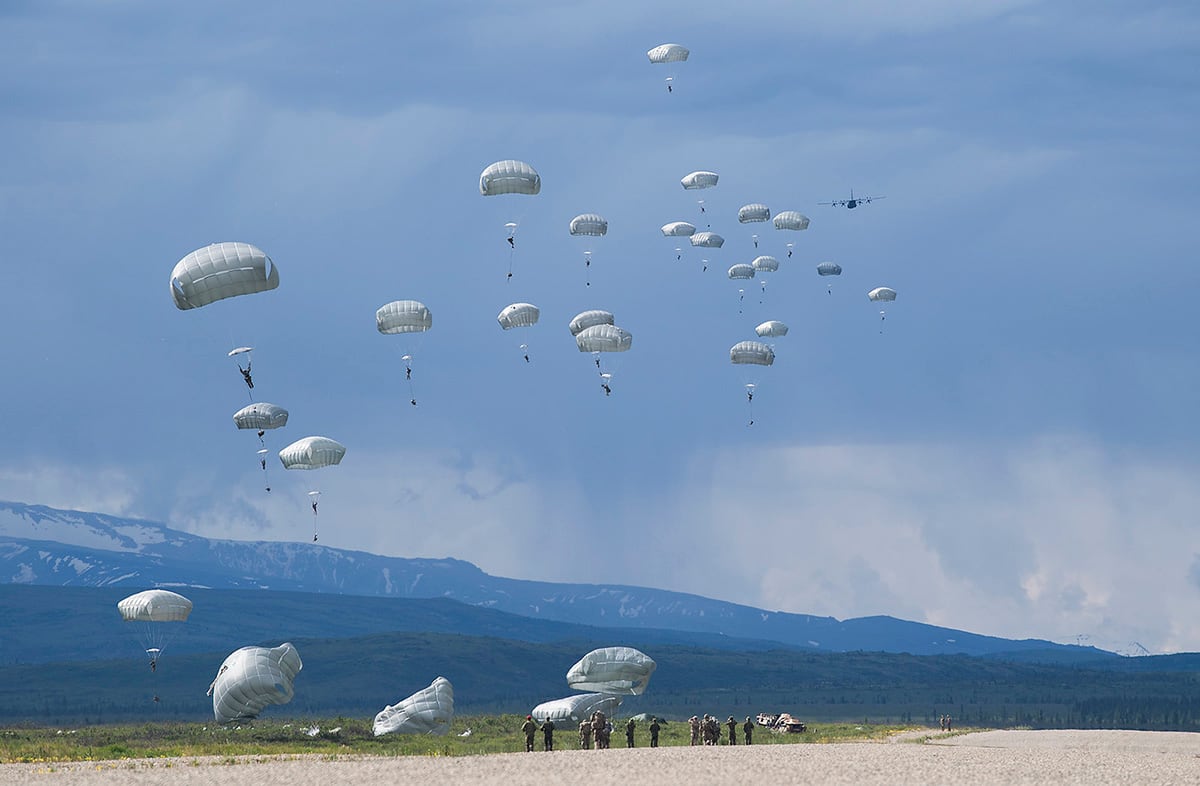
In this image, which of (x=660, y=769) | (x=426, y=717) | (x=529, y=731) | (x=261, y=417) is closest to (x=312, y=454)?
(x=261, y=417)

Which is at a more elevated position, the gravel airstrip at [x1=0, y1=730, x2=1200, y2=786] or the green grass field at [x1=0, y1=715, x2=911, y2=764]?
the green grass field at [x1=0, y1=715, x2=911, y2=764]

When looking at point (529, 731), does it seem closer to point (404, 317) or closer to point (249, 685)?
point (249, 685)

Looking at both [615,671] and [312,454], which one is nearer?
[615,671]

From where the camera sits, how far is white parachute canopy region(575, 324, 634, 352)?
8806 centimetres

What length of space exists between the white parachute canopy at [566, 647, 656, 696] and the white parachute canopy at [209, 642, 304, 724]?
14.9 metres

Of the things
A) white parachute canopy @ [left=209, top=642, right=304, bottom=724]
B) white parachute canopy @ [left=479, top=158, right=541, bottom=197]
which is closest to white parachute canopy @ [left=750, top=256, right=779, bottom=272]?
white parachute canopy @ [left=479, top=158, right=541, bottom=197]

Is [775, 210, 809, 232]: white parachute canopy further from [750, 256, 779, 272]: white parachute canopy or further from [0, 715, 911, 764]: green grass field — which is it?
[0, 715, 911, 764]: green grass field

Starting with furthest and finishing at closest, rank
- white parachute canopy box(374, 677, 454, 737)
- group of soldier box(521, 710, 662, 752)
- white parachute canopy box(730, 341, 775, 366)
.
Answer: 1. white parachute canopy box(730, 341, 775, 366)
2. white parachute canopy box(374, 677, 454, 737)
3. group of soldier box(521, 710, 662, 752)

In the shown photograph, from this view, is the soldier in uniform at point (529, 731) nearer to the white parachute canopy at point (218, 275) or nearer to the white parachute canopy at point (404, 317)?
the white parachute canopy at point (218, 275)

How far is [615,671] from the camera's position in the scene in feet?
251

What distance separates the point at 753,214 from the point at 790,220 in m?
3.13

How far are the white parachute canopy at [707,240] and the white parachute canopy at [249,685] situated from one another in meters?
49.9

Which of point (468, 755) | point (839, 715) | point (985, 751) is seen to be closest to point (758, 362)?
point (985, 751)

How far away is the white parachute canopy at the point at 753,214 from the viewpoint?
355 ft
